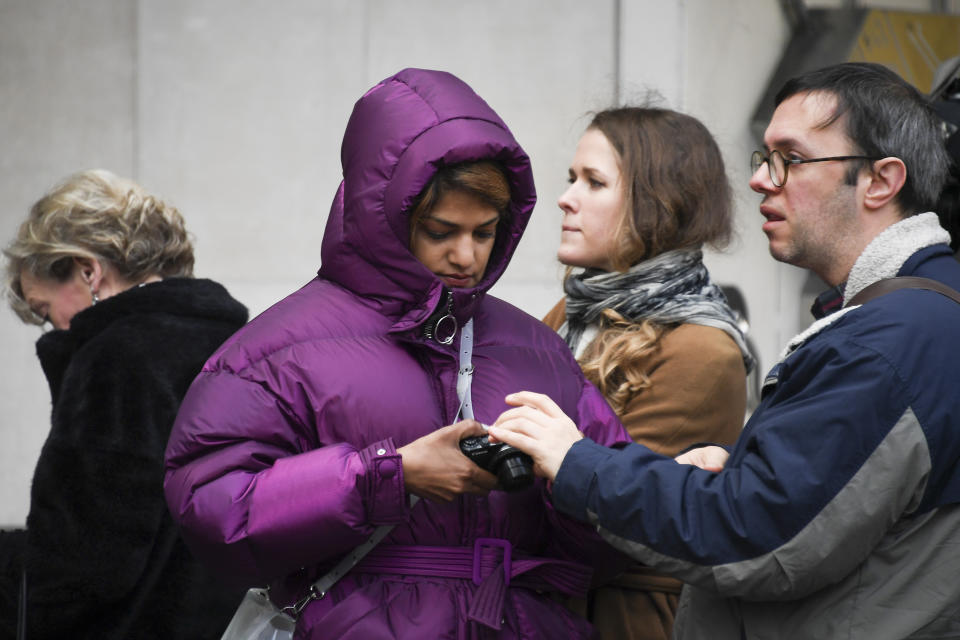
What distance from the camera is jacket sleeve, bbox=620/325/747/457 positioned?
2.80m

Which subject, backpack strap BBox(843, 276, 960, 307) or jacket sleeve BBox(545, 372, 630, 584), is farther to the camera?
jacket sleeve BBox(545, 372, 630, 584)

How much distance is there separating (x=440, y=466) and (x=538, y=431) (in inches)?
7.7

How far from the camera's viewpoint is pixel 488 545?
2.18m

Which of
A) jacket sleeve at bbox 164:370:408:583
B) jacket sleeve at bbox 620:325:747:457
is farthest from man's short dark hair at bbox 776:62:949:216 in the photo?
jacket sleeve at bbox 164:370:408:583

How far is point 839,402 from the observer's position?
1.91m

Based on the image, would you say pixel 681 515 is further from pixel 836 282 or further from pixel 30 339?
pixel 30 339

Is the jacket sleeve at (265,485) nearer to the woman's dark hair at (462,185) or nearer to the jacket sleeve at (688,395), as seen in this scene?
the woman's dark hair at (462,185)

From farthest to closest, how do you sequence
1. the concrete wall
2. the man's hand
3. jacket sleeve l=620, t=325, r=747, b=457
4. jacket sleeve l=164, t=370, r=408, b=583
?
the concrete wall < jacket sleeve l=620, t=325, r=747, b=457 < the man's hand < jacket sleeve l=164, t=370, r=408, b=583

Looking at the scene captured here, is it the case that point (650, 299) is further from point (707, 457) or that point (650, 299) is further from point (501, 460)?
point (501, 460)

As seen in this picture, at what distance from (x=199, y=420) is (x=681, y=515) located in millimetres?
869

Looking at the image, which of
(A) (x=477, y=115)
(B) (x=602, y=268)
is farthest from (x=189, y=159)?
(A) (x=477, y=115)

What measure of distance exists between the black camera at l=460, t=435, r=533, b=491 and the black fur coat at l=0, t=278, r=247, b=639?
107 cm

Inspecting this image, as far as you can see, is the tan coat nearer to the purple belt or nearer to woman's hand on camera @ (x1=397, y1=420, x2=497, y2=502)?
the purple belt

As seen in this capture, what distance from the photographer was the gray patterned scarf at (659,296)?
297 cm
